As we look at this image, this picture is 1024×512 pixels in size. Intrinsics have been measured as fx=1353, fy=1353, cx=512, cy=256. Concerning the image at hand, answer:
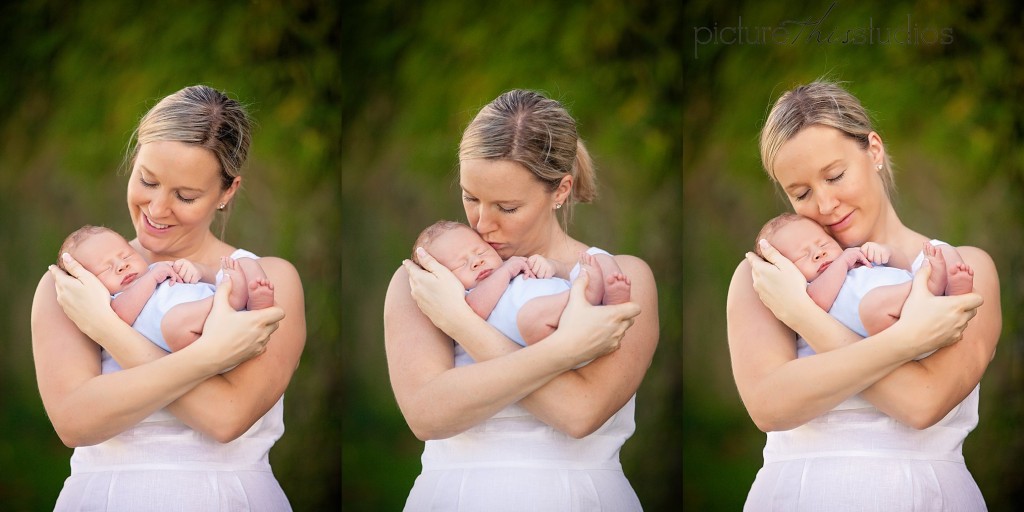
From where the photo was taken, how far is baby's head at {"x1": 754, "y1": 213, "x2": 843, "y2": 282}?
3.75 m

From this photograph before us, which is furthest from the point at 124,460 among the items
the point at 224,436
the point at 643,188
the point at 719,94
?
the point at 719,94

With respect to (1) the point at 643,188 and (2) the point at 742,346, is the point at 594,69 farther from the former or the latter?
(2) the point at 742,346

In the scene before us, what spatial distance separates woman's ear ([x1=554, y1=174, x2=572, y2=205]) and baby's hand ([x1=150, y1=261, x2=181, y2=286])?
3.66 ft

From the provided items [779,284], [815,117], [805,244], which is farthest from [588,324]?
[815,117]

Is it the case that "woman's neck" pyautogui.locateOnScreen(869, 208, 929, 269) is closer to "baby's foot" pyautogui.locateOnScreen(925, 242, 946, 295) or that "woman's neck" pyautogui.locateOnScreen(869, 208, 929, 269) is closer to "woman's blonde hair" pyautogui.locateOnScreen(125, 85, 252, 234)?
"baby's foot" pyautogui.locateOnScreen(925, 242, 946, 295)

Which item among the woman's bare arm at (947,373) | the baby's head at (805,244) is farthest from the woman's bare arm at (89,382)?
the woman's bare arm at (947,373)

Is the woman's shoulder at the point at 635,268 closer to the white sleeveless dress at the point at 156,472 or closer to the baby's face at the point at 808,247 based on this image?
the baby's face at the point at 808,247

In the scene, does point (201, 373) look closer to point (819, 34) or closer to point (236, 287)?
point (236, 287)

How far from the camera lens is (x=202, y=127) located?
3.91m

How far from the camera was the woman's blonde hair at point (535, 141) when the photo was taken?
3.94m

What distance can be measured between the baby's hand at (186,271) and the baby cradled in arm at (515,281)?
2.16ft

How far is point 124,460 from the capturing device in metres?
3.82

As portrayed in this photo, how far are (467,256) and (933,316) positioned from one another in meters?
1.29

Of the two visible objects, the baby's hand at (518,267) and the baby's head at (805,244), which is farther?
the baby's hand at (518,267)
